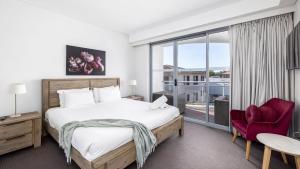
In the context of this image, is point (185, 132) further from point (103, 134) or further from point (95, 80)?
point (95, 80)

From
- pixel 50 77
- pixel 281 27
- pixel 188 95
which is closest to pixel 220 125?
pixel 188 95

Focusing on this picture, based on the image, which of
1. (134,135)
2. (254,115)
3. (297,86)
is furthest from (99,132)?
(297,86)

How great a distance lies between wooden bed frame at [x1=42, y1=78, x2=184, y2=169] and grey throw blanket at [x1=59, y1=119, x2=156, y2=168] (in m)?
0.08

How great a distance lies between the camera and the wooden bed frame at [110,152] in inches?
65.8

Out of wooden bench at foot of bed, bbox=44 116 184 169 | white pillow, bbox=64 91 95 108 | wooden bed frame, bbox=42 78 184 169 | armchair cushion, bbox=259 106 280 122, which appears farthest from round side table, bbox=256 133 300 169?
white pillow, bbox=64 91 95 108

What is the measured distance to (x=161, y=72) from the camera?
17.1ft

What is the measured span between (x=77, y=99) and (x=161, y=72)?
2963mm

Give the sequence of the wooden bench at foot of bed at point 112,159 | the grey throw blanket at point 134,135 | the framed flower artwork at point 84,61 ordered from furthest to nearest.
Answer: the framed flower artwork at point 84,61
the grey throw blanket at point 134,135
the wooden bench at foot of bed at point 112,159

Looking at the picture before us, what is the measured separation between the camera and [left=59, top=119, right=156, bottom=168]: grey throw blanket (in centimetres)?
196

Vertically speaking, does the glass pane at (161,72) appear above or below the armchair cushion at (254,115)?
above

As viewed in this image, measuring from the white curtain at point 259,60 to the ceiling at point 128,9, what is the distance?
0.77 metres

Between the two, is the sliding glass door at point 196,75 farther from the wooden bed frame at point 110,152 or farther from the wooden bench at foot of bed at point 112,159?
the wooden bench at foot of bed at point 112,159

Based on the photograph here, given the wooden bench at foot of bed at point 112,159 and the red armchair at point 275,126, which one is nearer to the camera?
the wooden bench at foot of bed at point 112,159

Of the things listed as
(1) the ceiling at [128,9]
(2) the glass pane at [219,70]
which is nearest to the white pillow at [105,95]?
(1) the ceiling at [128,9]
